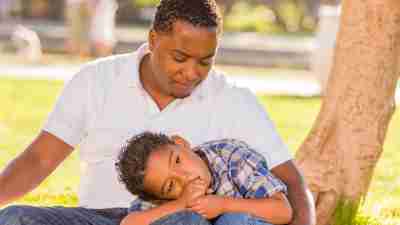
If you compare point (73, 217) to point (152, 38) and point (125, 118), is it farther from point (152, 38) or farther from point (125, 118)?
point (152, 38)

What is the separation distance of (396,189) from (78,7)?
11.3 meters

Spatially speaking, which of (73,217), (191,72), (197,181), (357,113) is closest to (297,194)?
(197,181)

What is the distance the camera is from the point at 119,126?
14.1 feet

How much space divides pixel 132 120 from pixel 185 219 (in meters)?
0.75

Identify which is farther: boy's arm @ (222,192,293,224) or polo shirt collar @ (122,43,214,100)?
polo shirt collar @ (122,43,214,100)

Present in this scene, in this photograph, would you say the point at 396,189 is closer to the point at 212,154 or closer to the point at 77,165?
the point at 77,165

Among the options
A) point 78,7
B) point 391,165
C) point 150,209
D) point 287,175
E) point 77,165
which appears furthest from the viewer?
point 78,7

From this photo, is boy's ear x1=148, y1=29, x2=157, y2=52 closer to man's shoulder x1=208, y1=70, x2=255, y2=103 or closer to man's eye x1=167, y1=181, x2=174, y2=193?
man's shoulder x1=208, y1=70, x2=255, y2=103

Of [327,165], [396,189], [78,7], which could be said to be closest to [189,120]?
[327,165]

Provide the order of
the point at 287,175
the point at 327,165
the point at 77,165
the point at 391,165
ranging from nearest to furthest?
the point at 287,175, the point at 327,165, the point at 77,165, the point at 391,165

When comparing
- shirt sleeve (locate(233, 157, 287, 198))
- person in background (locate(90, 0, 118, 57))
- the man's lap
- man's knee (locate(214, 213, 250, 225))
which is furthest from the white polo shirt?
person in background (locate(90, 0, 118, 57))

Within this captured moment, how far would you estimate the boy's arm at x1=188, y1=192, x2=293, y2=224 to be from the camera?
12.2 ft

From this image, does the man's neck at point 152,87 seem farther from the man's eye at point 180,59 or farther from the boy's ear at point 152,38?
the man's eye at point 180,59

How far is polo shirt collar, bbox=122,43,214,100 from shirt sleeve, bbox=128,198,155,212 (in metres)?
0.52
